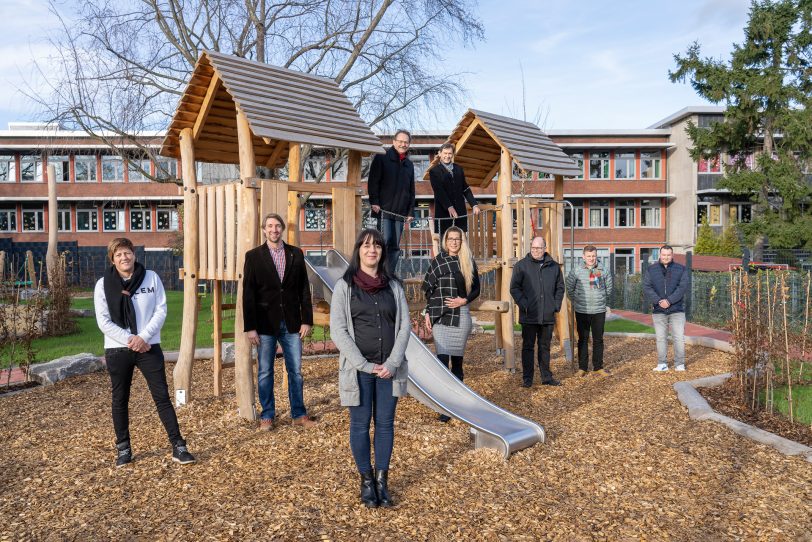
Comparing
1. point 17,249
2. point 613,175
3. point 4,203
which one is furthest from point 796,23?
point 4,203

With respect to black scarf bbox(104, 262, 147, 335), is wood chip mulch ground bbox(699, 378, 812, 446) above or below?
below

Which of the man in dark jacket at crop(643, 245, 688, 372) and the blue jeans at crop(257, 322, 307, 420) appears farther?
the man in dark jacket at crop(643, 245, 688, 372)

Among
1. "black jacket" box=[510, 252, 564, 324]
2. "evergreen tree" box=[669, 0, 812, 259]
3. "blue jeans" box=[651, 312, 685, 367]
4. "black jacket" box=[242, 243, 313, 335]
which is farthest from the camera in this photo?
"evergreen tree" box=[669, 0, 812, 259]

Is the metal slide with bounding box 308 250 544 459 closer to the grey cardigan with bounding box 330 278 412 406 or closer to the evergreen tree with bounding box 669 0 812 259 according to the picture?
the grey cardigan with bounding box 330 278 412 406

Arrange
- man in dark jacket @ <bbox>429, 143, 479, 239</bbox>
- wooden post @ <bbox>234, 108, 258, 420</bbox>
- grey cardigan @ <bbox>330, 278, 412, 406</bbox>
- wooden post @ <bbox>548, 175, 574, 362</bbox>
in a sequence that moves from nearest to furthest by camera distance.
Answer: grey cardigan @ <bbox>330, 278, 412, 406</bbox>
wooden post @ <bbox>234, 108, 258, 420</bbox>
man in dark jacket @ <bbox>429, 143, 479, 239</bbox>
wooden post @ <bbox>548, 175, 574, 362</bbox>

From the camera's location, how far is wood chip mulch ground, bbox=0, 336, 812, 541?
4.13 m

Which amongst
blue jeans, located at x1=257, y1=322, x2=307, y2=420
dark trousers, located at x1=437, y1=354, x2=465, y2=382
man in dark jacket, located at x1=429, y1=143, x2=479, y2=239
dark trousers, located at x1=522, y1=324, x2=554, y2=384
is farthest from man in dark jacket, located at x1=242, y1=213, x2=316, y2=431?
dark trousers, located at x1=522, y1=324, x2=554, y2=384

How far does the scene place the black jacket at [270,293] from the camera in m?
6.03

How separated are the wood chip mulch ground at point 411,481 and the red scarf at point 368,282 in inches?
55.6

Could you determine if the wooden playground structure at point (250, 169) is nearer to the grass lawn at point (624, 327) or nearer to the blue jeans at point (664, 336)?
the blue jeans at point (664, 336)

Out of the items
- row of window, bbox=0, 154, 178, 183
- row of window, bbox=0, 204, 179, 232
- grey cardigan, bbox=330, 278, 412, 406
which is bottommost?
grey cardigan, bbox=330, 278, 412, 406

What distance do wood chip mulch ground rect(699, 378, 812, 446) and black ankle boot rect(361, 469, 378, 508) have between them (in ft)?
13.5

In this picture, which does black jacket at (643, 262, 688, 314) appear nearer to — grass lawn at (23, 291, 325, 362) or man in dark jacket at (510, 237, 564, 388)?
man in dark jacket at (510, 237, 564, 388)

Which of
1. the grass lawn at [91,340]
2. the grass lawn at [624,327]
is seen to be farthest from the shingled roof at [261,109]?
the grass lawn at [624,327]
